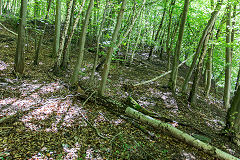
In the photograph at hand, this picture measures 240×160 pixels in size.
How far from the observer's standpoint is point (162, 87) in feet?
38.6

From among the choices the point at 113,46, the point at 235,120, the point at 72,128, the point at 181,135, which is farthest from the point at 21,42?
the point at 235,120

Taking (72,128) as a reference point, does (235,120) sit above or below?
above

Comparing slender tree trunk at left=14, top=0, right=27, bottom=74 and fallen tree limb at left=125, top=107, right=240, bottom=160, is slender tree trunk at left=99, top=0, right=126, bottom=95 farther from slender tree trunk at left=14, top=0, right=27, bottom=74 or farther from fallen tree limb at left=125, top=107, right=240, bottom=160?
slender tree trunk at left=14, top=0, right=27, bottom=74

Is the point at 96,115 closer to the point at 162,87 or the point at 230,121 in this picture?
the point at 230,121

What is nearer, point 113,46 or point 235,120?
point 113,46

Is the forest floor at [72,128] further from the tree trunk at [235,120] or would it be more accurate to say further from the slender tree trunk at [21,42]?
the slender tree trunk at [21,42]

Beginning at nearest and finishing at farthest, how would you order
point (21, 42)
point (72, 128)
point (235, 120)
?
1. point (72, 128)
2. point (235, 120)
3. point (21, 42)

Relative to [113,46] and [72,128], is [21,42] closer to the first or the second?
[113,46]

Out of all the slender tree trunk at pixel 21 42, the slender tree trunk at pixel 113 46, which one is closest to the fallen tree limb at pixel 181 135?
the slender tree trunk at pixel 113 46

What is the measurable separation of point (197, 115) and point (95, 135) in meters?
7.09

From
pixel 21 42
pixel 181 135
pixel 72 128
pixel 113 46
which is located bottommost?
pixel 72 128

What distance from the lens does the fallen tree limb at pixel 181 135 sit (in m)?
4.81

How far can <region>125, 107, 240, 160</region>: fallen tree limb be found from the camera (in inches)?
189

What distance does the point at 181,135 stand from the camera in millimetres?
5367
